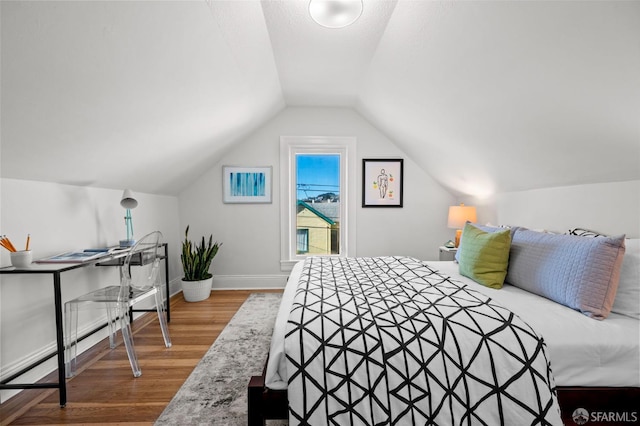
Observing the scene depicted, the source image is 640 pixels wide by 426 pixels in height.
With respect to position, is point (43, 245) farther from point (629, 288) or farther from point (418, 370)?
point (629, 288)

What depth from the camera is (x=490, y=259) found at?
74.0 inches

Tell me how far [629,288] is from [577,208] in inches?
34.1

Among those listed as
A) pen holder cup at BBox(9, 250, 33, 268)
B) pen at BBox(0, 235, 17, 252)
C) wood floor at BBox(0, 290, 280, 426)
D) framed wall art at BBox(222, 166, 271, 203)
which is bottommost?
wood floor at BBox(0, 290, 280, 426)

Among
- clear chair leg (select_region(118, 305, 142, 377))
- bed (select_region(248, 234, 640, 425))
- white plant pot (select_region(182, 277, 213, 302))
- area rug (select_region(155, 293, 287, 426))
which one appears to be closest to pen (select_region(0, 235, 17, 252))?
clear chair leg (select_region(118, 305, 142, 377))

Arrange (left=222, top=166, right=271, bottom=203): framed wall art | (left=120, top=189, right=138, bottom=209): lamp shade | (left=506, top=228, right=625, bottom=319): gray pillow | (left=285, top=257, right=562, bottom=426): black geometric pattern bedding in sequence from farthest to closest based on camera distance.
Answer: (left=222, top=166, right=271, bottom=203): framed wall art
(left=120, top=189, right=138, bottom=209): lamp shade
(left=506, top=228, right=625, bottom=319): gray pillow
(left=285, top=257, right=562, bottom=426): black geometric pattern bedding

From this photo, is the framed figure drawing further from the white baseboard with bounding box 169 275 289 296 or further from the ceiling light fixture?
the ceiling light fixture

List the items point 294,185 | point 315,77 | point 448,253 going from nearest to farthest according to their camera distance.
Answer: point 315,77, point 448,253, point 294,185

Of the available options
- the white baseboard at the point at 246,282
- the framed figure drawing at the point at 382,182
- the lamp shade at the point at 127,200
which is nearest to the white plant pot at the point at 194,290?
the white baseboard at the point at 246,282

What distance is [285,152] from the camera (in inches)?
149

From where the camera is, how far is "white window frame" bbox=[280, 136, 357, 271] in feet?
12.5

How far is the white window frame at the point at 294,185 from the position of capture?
3.80 metres

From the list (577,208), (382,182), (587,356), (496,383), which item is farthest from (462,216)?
(496,383)

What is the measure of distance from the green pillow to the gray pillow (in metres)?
0.09

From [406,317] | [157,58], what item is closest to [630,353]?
[406,317]
